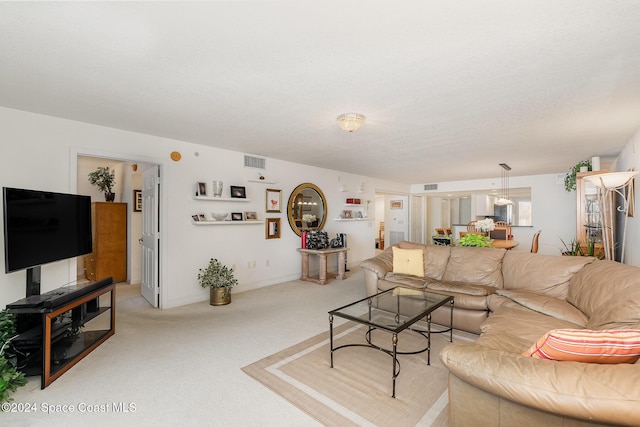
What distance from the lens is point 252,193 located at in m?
5.00

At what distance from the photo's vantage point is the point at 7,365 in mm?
2010

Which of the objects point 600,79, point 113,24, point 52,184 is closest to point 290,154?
point 52,184

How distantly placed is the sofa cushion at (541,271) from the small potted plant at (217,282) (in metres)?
3.57

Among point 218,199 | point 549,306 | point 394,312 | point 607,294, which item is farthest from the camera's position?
point 218,199

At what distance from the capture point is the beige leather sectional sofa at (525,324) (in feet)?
3.34

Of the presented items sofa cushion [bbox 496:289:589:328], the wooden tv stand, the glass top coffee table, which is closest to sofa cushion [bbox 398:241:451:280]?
the glass top coffee table

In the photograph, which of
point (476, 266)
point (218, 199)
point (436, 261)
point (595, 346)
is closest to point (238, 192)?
point (218, 199)

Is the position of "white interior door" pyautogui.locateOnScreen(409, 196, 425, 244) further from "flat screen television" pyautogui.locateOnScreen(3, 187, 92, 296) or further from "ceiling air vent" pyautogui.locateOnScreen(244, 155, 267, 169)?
"flat screen television" pyautogui.locateOnScreen(3, 187, 92, 296)

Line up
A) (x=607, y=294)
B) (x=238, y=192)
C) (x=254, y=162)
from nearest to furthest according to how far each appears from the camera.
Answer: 1. (x=607, y=294)
2. (x=238, y=192)
3. (x=254, y=162)

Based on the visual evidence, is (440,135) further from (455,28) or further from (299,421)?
(299,421)

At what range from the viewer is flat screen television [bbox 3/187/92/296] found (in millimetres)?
2273

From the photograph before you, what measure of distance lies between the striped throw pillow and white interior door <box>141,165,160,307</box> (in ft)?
14.0

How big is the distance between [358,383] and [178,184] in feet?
11.3

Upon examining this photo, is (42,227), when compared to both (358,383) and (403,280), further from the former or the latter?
(403,280)
